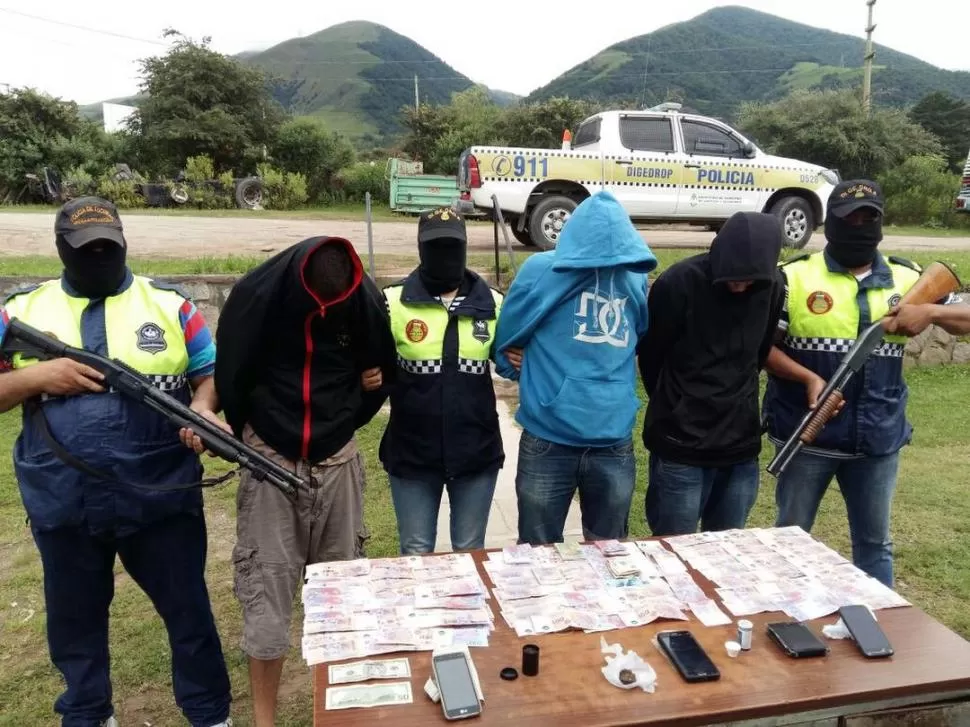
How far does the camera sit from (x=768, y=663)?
1.91 m

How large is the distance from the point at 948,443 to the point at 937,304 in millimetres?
3756

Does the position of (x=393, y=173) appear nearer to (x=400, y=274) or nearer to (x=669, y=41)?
(x=400, y=274)

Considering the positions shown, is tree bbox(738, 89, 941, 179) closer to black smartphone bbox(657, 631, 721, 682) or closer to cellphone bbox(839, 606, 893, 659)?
cellphone bbox(839, 606, 893, 659)

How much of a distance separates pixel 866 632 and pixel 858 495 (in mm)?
1131

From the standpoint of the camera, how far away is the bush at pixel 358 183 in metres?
22.1

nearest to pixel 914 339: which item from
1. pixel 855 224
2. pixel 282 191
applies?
pixel 855 224

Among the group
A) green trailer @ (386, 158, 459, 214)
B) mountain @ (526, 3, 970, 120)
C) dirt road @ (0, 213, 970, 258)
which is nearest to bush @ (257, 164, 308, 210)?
dirt road @ (0, 213, 970, 258)

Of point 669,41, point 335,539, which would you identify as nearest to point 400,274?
point 335,539

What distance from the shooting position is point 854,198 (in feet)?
9.47

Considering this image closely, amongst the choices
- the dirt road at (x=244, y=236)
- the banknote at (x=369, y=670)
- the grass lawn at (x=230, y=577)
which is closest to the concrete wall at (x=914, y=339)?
the grass lawn at (x=230, y=577)

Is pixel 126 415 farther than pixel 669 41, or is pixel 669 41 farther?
pixel 669 41

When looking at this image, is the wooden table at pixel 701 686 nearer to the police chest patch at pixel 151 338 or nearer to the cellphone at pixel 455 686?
Answer: the cellphone at pixel 455 686

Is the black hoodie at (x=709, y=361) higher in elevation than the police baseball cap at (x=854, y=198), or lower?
lower

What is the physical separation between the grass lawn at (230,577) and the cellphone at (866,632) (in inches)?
74.5
